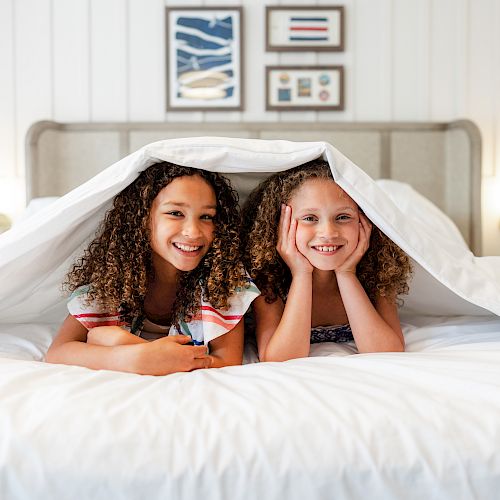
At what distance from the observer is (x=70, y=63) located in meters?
2.68

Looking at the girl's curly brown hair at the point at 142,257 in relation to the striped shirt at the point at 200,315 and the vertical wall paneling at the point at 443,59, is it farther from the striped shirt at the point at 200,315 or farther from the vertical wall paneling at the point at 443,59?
the vertical wall paneling at the point at 443,59

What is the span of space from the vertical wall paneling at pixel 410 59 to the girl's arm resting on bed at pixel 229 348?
6.39 feet

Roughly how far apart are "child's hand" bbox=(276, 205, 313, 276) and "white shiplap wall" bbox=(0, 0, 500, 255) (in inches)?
64.6

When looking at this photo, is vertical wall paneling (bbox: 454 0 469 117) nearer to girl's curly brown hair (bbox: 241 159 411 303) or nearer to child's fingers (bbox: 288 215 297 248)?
girl's curly brown hair (bbox: 241 159 411 303)

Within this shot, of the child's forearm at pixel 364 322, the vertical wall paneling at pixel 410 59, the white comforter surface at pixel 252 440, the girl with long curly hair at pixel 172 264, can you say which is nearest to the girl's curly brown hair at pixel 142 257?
the girl with long curly hair at pixel 172 264

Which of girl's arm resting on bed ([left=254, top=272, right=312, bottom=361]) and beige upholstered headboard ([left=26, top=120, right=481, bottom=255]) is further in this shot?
beige upholstered headboard ([left=26, top=120, right=481, bottom=255])

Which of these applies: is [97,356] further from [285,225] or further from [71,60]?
[71,60]

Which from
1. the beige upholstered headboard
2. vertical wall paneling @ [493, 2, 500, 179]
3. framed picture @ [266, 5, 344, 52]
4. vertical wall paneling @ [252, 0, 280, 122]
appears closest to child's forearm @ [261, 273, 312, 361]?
the beige upholstered headboard

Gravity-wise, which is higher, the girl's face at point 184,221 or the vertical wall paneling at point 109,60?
the vertical wall paneling at point 109,60

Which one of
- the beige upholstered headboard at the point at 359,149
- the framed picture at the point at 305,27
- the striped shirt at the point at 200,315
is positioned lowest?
the striped shirt at the point at 200,315

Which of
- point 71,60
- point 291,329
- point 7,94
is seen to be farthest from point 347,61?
point 291,329

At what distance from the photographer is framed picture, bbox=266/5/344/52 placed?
2654mm

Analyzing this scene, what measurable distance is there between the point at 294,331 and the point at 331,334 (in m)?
0.21

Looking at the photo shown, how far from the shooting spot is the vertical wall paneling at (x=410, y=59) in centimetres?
269
